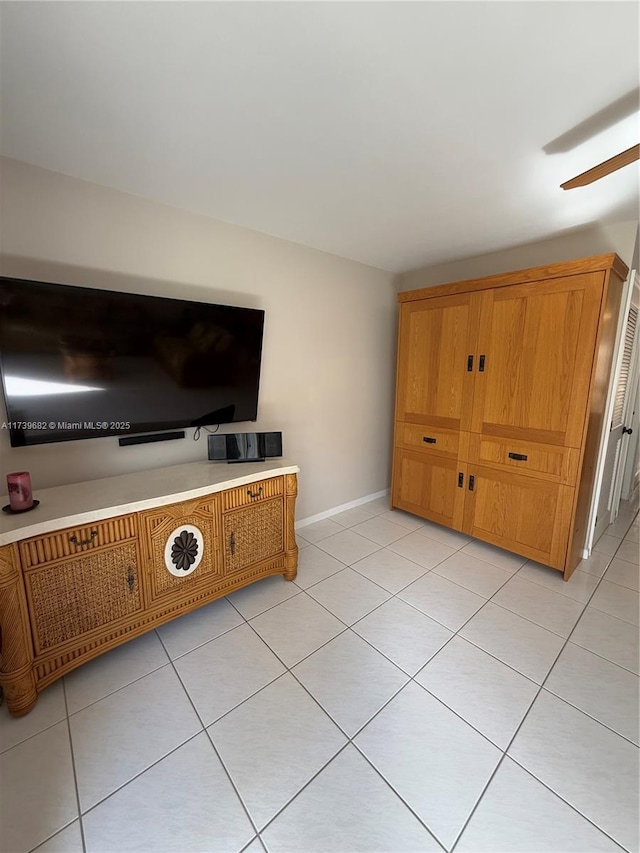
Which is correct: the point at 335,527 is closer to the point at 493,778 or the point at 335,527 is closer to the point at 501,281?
the point at 493,778

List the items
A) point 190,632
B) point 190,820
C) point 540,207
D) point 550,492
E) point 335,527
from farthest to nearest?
point 335,527 → point 550,492 → point 540,207 → point 190,632 → point 190,820

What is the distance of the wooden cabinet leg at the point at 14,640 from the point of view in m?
1.22

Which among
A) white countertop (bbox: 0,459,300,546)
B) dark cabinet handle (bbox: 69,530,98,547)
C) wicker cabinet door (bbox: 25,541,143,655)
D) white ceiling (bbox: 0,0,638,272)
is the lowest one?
wicker cabinet door (bbox: 25,541,143,655)

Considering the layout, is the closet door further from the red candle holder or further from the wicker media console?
the red candle holder

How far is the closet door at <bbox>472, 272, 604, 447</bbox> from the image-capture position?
197 centimetres

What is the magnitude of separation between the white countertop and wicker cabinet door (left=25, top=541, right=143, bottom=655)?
18 cm

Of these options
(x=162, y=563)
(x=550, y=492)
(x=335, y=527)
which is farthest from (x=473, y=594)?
(x=162, y=563)

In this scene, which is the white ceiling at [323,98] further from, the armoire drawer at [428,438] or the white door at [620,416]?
the armoire drawer at [428,438]

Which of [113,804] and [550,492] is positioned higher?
[550,492]

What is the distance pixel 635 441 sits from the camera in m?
3.39

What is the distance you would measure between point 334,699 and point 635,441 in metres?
3.83

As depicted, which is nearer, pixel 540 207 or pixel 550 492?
pixel 540 207

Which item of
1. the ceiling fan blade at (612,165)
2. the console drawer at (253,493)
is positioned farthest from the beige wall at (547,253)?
the console drawer at (253,493)

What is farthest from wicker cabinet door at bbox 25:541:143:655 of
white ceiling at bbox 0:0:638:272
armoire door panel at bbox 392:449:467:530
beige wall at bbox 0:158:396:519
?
armoire door panel at bbox 392:449:467:530
